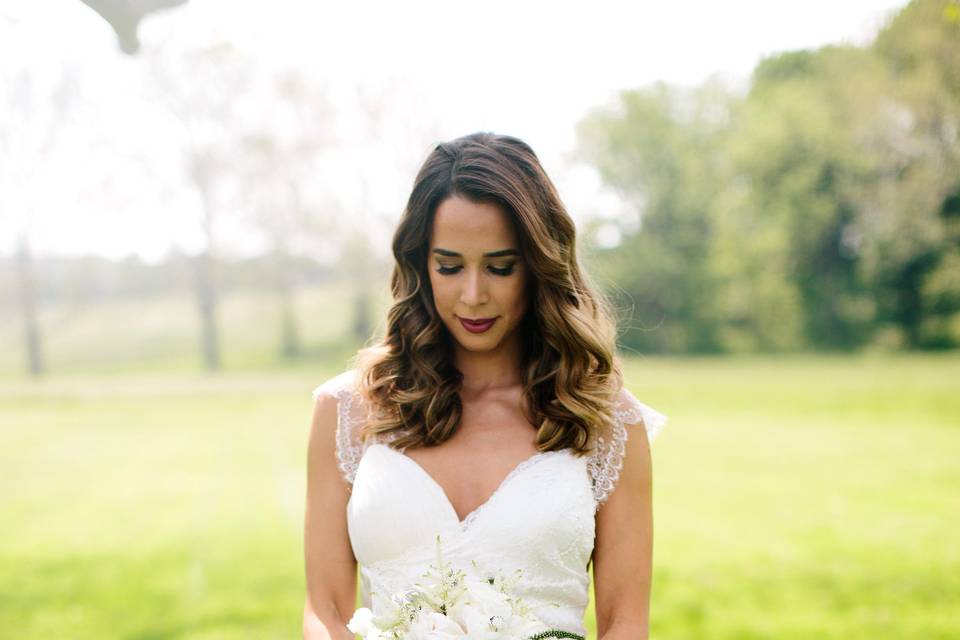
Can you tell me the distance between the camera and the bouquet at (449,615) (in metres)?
1.71

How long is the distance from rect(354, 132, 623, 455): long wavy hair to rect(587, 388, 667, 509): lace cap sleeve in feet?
0.12

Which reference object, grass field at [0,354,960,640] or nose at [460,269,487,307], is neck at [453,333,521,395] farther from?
grass field at [0,354,960,640]

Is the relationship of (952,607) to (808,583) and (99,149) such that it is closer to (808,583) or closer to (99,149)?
(808,583)

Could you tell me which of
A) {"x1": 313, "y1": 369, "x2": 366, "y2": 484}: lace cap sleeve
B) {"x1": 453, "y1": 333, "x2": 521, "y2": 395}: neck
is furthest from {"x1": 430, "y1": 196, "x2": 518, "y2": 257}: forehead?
{"x1": 313, "y1": 369, "x2": 366, "y2": 484}: lace cap sleeve

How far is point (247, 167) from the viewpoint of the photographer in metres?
23.9

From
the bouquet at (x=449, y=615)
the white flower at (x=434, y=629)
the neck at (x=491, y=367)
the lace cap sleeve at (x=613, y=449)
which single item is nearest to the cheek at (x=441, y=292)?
the neck at (x=491, y=367)

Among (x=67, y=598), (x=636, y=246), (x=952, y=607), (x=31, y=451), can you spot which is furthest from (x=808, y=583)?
(x=636, y=246)

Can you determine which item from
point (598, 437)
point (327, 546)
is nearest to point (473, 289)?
point (598, 437)

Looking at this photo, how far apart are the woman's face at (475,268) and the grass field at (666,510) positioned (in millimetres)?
1073

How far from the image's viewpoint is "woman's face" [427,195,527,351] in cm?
250

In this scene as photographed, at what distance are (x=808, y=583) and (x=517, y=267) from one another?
630cm

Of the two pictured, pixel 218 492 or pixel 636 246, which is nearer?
pixel 218 492

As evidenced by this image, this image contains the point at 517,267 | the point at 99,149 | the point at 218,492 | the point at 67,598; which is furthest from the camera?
the point at 99,149

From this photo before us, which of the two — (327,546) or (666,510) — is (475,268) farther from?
(666,510)
